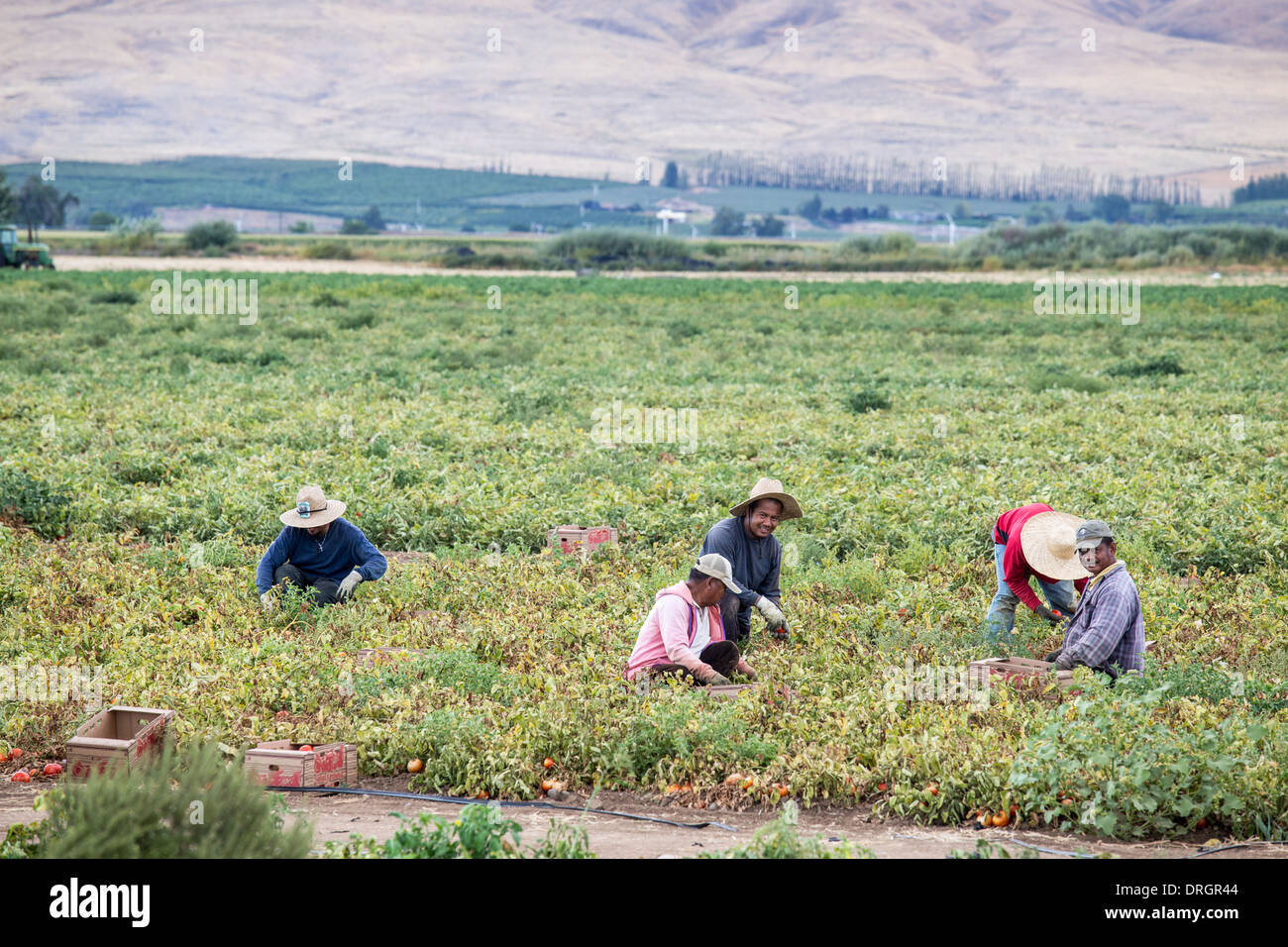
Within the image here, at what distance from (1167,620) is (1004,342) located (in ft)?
68.5

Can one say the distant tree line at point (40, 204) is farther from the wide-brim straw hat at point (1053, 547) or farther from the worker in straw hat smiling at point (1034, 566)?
the wide-brim straw hat at point (1053, 547)

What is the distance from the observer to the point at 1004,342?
28.7 m

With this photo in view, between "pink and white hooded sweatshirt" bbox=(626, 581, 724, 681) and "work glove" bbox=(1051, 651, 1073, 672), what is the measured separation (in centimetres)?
212

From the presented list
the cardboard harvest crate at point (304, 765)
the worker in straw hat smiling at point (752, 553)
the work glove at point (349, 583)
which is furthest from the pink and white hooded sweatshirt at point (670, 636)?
the work glove at point (349, 583)

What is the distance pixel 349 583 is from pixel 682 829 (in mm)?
4457

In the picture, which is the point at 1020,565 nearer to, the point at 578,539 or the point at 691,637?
the point at 691,637

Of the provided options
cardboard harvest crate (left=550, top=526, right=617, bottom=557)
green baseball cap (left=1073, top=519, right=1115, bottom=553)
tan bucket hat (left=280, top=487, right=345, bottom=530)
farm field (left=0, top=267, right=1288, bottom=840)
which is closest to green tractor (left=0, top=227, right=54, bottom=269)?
farm field (left=0, top=267, right=1288, bottom=840)

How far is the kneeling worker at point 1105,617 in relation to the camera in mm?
7398

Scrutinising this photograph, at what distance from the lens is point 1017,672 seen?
764 cm

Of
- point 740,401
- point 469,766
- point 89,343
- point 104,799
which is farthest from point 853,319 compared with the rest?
point 104,799

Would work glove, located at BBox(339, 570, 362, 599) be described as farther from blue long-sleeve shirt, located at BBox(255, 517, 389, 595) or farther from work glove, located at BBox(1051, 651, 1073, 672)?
work glove, located at BBox(1051, 651, 1073, 672)

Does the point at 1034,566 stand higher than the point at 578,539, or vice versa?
the point at 1034,566

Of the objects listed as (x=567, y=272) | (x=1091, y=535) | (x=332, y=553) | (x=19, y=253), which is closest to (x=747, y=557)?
(x=1091, y=535)

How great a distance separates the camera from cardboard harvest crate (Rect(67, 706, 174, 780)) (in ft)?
20.9
